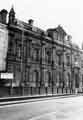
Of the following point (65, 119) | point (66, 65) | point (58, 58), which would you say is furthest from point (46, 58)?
point (65, 119)

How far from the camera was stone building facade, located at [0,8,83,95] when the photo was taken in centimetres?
2870

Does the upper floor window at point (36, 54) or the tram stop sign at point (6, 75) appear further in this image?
the upper floor window at point (36, 54)

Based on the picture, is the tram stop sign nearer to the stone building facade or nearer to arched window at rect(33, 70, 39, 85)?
the stone building facade

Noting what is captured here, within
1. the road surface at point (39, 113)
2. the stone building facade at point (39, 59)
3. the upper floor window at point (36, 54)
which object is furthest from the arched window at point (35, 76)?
the road surface at point (39, 113)

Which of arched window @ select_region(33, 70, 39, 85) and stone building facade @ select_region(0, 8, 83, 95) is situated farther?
arched window @ select_region(33, 70, 39, 85)

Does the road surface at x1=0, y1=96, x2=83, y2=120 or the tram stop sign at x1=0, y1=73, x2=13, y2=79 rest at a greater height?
the tram stop sign at x1=0, y1=73, x2=13, y2=79

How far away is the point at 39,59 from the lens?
112 feet

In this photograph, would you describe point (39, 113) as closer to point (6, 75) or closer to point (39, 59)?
point (6, 75)

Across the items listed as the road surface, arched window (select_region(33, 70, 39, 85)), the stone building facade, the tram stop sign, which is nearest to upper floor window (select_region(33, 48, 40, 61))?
the stone building facade

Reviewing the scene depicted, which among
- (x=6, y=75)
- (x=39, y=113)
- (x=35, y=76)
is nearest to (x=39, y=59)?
(x=35, y=76)

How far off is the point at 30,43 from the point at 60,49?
35.8ft

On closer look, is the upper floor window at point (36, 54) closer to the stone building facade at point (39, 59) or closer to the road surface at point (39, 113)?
the stone building facade at point (39, 59)

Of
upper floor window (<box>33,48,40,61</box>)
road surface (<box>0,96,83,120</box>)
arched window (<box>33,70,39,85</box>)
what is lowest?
road surface (<box>0,96,83,120</box>)

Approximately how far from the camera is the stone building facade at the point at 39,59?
2870 centimetres
